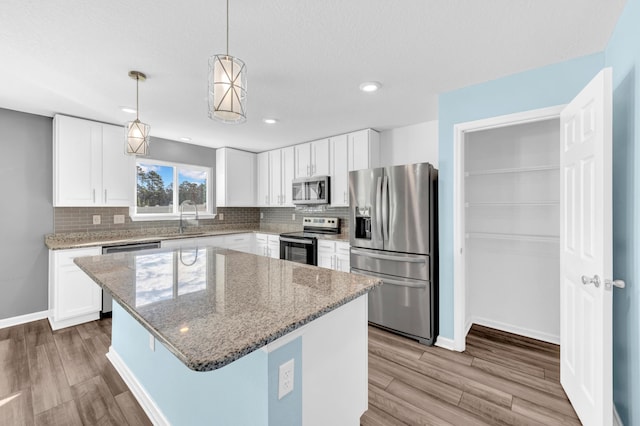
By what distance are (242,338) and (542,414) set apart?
210 cm

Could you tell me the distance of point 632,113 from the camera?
58.2 inches

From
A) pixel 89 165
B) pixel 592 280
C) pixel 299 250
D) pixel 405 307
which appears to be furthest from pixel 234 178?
pixel 592 280

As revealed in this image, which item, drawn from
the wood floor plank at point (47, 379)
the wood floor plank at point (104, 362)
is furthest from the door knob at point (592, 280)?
the wood floor plank at point (47, 379)

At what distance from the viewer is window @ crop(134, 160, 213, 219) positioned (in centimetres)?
420

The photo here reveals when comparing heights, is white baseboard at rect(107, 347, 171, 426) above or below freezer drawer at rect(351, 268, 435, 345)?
below

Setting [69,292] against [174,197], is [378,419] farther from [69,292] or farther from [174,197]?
[174,197]


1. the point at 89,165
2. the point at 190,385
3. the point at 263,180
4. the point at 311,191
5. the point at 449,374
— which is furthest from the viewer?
the point at 263,180

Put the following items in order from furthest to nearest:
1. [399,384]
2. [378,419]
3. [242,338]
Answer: [399,384] → [378,419] → [242,338]

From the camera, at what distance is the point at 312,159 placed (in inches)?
172

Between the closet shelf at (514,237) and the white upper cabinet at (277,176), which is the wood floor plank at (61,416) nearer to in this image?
the white upper cabinet at (277,176)

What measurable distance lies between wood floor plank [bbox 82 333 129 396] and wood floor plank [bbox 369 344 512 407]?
1991mm

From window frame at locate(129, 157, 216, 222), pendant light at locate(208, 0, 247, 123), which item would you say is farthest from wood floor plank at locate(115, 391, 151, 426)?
window frame at locate(129, 157, 216, 222)

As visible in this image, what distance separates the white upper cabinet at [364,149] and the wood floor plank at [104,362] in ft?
10.7

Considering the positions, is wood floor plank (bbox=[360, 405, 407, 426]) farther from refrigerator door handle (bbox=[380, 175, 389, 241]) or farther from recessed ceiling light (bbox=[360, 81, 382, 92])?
recessed ceiling light (bbox=[360, 81, 382, 92])
